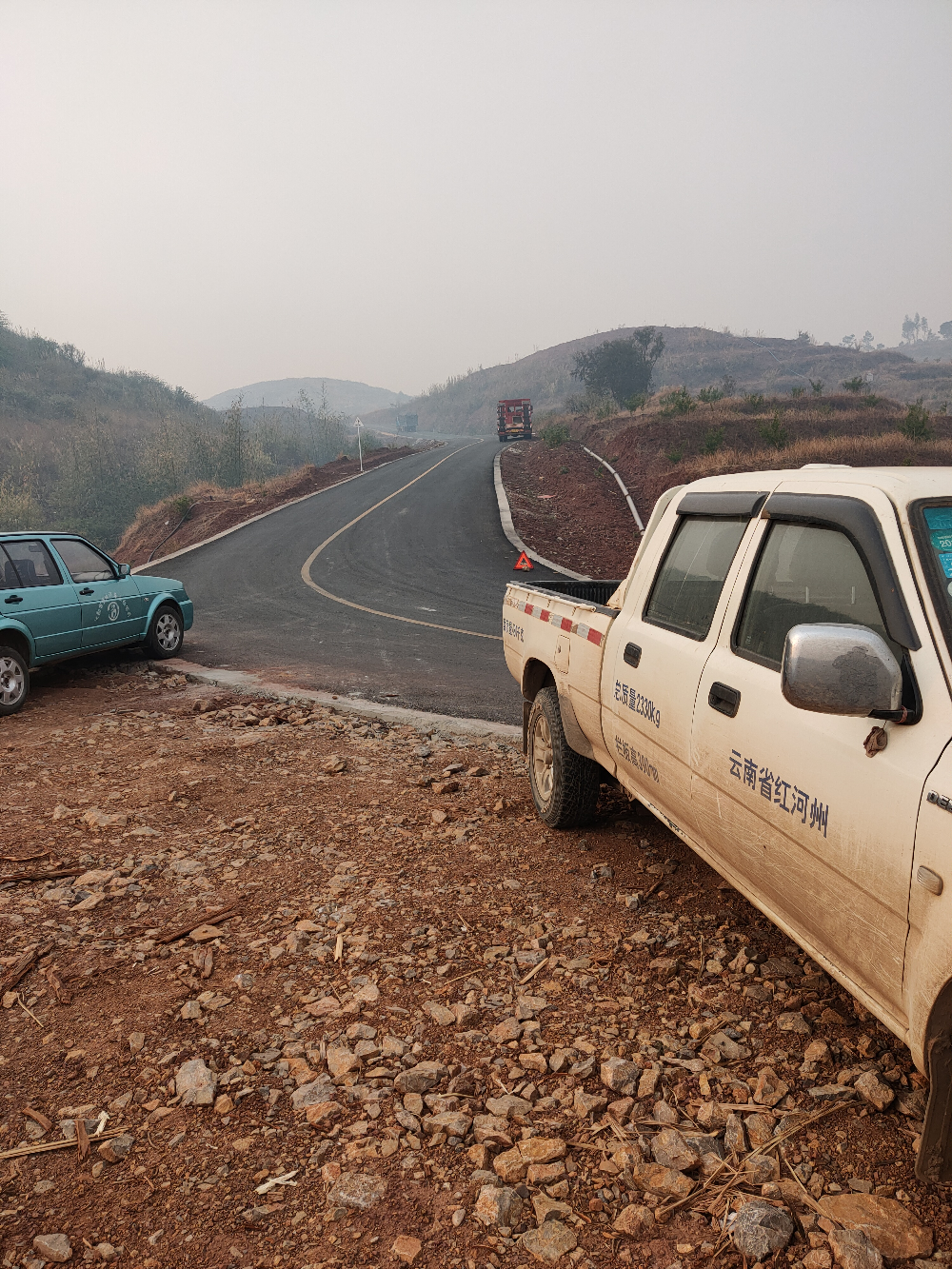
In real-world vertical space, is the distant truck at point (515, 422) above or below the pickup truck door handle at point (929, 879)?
above

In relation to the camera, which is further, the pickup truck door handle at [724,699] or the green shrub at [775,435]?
the green shrub at [775,435]

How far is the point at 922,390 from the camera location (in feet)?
250

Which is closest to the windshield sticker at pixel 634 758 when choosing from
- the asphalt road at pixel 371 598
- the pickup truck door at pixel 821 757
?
the pickup truck door at pixel 821 757

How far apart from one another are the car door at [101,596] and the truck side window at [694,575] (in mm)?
7499

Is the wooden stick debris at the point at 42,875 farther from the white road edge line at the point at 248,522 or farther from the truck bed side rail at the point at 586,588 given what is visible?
the white road edge line at the point at 248,522

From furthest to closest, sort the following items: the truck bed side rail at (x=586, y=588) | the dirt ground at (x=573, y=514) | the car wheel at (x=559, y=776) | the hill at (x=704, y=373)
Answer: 1. the hill at (x=704, y=373)
2. the dirt ground at (x=573, y=514)
3. the truck bed side rail at (x=586, y=588)
4. the car wheel at (x=559, y=776)

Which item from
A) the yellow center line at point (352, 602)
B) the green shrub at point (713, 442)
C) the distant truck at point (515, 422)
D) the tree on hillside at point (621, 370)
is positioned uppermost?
the tree on hillside at point (621, 370)

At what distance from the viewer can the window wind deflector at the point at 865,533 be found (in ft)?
7.77

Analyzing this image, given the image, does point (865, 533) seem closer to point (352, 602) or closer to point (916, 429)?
point (352, 602)

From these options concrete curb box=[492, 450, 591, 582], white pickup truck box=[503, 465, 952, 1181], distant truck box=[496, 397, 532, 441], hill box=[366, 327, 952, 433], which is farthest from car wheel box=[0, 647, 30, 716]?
hill box=[366, 327, 952, 433]

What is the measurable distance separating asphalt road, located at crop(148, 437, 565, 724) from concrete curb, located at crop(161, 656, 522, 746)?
0.93 ft

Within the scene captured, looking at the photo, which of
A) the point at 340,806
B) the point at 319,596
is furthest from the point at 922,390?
the point at 340,806

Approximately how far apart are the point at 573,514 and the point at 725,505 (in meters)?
20.4

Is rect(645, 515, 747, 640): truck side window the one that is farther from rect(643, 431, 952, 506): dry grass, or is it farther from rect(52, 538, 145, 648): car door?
rect(643, 431, 952, 506): dry grass
